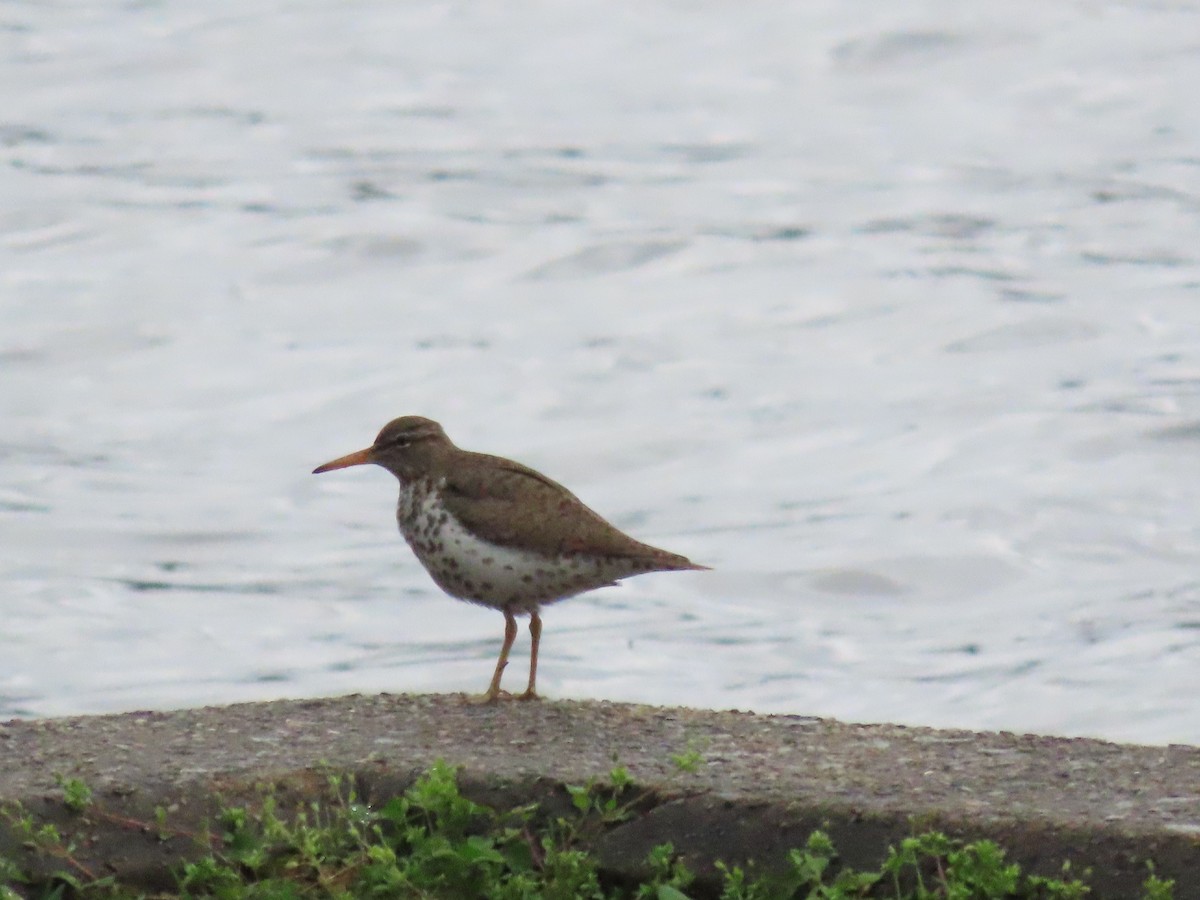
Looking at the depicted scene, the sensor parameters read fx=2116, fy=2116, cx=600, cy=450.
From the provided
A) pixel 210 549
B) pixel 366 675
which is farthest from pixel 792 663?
pixel 210 549

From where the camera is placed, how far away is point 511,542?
6.85m

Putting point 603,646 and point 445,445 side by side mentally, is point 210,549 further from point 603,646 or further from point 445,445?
point 445,445

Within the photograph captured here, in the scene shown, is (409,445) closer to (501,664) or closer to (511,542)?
(511,542)

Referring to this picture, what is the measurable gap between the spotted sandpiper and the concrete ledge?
387mm

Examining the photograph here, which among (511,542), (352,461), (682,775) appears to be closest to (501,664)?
(511,542)

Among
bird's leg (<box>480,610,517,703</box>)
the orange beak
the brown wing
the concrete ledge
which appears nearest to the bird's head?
the orange beak

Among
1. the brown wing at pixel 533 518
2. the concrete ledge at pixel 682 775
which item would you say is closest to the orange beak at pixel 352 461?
the brown wing at pixel 533 518

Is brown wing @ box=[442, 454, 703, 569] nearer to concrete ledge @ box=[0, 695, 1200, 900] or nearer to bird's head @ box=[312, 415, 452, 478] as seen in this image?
bird's head @ box=[312, 415, 452, 478]

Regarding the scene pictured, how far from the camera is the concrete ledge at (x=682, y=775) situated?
211 inches

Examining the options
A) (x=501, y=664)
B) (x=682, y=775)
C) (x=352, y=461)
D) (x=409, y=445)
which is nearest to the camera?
(x=682, y=775)

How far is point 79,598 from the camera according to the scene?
12.3m

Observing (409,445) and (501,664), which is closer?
(501,664)

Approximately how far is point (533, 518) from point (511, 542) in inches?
4.2

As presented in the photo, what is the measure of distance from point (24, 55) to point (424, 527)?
57.9ft
